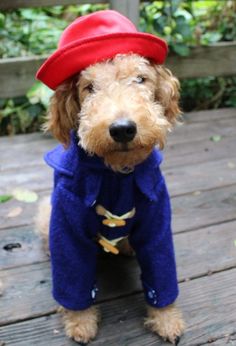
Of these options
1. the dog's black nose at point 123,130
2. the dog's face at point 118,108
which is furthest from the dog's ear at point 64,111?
the dog's black nose at point 123,130

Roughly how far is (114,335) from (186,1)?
2.57m

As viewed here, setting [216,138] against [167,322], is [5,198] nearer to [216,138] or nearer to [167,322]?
[167,322]

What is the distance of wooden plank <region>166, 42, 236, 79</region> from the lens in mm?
3432

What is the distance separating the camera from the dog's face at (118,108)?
140 centimetres

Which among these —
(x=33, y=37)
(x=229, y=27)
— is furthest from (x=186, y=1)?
(x=33, y=37)

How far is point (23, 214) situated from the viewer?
2393 millimetres

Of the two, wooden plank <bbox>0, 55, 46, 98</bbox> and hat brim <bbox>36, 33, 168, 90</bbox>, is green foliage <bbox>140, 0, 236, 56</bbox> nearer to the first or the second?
wooden plank <bbox>0, 55, 46, 98</bbox>

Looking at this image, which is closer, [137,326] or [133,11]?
[137,326]

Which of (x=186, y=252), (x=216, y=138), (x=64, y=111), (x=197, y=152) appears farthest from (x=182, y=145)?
(x=64, y=111)

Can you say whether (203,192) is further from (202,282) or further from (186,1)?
(186,1)

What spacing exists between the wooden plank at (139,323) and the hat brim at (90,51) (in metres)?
0.86

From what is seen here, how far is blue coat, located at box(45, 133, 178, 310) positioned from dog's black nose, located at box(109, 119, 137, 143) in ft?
0.80

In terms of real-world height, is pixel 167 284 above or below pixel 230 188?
above

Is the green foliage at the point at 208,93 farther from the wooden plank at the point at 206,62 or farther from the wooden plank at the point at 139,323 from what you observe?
the wooden plank at the point at 139,323
